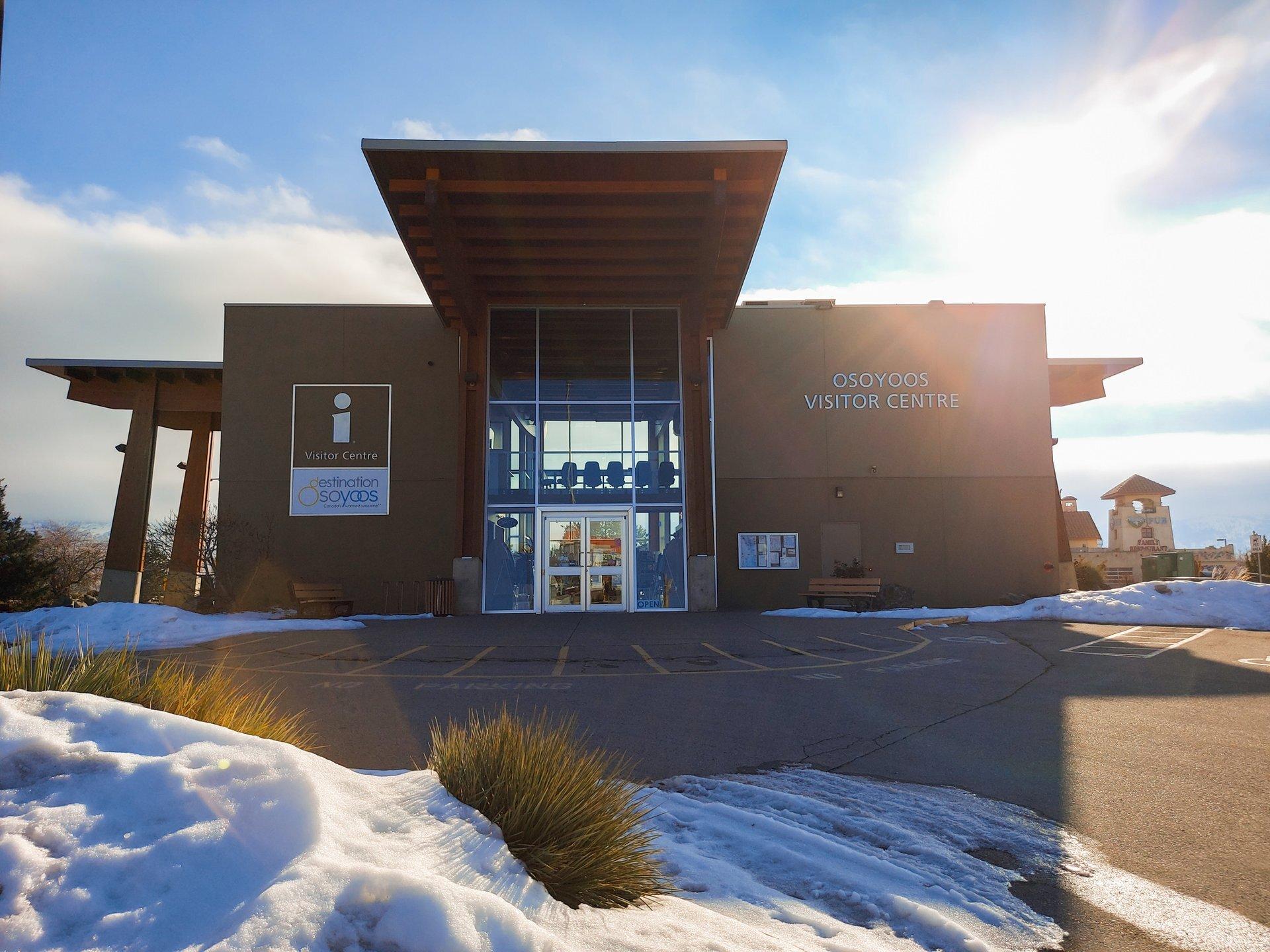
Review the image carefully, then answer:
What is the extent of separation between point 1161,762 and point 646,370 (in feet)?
54.0

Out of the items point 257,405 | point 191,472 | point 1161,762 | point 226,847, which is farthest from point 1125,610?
point 191,472

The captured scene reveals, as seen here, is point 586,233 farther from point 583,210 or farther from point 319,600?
point 319,600

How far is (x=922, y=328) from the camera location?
22938 millimetres

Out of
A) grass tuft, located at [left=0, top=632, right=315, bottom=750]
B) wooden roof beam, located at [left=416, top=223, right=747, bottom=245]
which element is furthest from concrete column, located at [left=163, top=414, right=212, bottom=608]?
grass tuft, located at [left=0, top=632, right=315, bottom=750]

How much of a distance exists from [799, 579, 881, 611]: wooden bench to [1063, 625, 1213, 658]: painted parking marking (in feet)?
18.2

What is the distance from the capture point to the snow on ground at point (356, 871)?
6.66ft

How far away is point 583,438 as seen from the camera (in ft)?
66.4

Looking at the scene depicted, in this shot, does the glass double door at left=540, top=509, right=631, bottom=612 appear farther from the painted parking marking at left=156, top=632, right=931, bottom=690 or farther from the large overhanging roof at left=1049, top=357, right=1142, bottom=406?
the large overhanging roof at left=1049, top=357, right=1142, bottom=406

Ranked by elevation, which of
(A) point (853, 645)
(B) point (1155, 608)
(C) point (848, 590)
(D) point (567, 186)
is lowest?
(A) point (853, 645)

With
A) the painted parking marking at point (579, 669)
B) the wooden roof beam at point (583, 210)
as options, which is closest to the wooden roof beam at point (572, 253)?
the wooden roof beam at point (583, 210)

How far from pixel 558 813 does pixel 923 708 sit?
5.53m

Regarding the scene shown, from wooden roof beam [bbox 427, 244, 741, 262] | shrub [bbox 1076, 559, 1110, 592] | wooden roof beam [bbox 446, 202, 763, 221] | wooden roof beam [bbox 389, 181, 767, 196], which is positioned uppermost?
wooden roof beam [bbox 389, 181, 767, 196]

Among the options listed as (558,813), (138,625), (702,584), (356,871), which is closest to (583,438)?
(702,584)

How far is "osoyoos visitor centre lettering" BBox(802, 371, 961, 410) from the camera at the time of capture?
22.5 meters
